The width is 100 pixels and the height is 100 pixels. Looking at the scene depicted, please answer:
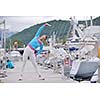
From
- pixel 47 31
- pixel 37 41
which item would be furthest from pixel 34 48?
pixel 47 31

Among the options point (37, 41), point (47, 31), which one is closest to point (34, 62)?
point (37, 41)

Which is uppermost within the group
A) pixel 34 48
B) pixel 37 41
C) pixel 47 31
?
pixel 47 31

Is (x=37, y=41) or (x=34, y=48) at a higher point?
(x=37, y=41)

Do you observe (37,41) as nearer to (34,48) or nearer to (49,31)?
(34,48)

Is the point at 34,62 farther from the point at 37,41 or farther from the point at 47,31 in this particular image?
the point at 47,31

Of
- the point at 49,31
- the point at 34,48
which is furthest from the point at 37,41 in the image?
the point at 49,31

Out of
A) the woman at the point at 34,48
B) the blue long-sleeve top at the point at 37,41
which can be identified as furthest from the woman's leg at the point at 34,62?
the blue long-sleeve top at the point at 37,41

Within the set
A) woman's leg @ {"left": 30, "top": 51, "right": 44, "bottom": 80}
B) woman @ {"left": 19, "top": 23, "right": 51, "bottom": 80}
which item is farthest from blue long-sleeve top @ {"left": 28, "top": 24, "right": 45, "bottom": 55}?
woman's leg @ {"left": 30, "top": 51, "right": 44, "bottom": 80}

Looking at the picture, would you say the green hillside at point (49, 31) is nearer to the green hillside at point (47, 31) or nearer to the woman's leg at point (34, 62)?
the green hillside at point (47, 31)

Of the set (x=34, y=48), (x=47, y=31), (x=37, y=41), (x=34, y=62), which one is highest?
(x=47, y=31)

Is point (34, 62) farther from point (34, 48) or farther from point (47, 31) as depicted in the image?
point (47, 31)
